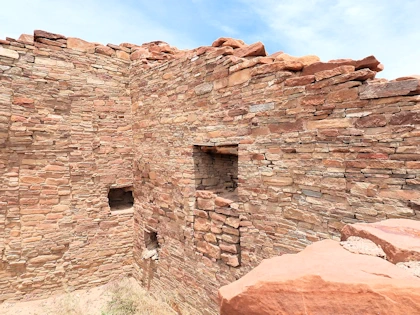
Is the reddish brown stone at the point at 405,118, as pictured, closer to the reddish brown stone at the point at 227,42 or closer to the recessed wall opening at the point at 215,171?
the recessed wall opening at the point at 215,171

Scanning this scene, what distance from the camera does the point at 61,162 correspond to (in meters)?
5.68

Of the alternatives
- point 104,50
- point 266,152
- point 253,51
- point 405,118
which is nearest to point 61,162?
point 104,50

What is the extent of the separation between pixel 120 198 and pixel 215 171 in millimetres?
3362

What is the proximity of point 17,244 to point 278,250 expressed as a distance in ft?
16.8

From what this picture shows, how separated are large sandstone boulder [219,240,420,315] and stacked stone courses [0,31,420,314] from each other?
1.79 m

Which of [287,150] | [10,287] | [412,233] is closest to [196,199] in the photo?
[287,150]

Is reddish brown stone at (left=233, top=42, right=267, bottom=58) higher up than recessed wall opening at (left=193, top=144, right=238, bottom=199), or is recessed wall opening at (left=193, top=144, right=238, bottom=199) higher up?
reddish brown stone at (left=233, top=42, right=267, bottom=58)

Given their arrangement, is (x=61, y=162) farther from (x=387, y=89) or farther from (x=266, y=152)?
(x=387, y=89)

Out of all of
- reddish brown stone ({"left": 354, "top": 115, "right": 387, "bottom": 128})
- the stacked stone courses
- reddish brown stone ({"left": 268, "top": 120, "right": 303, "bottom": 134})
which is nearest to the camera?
reddish brown stone ({"left": 354, "top": 115, "right": 387, "bottom": 128})

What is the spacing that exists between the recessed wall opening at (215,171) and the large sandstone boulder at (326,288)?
10.3ft

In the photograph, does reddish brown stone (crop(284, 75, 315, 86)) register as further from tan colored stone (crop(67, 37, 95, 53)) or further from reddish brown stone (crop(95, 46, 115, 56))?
tan colored stone (crop(67, 37, 95, 53))

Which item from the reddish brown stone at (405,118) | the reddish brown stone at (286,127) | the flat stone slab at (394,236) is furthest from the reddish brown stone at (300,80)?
the flat stone slab at (394,236)

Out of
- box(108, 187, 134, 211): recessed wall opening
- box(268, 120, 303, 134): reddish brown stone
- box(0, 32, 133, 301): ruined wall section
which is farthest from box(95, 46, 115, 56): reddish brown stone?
box(268, 120, 303, 134): reddish brown stone

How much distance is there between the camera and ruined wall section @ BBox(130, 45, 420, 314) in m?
2.78
